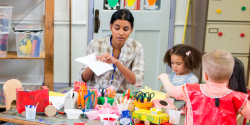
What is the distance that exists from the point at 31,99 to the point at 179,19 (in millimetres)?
2077

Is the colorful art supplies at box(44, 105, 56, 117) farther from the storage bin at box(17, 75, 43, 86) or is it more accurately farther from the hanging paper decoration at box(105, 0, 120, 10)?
the hanging paper decoration at box(105, 0, 120, 10)

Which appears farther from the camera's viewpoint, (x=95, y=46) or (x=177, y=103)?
(x=95, y=46)

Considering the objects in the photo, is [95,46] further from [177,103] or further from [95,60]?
[177,103]

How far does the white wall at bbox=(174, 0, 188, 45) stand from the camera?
101 inches

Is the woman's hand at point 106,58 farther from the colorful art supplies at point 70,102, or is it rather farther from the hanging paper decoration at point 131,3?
the hanging paper decoration at point 131,3

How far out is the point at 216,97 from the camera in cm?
83

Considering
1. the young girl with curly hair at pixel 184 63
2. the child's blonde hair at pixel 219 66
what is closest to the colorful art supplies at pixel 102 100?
the child's blonde hair at pixel 219 66

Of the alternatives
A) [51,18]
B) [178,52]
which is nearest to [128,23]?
[178,52]

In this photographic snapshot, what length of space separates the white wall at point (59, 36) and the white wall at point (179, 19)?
1123 millimetres

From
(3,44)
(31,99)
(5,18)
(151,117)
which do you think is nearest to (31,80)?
(3,44)

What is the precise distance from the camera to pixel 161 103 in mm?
1052

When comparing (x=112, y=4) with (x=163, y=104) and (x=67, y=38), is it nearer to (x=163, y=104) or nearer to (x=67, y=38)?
(x=67, y=38)

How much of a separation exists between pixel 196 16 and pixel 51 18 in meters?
1.52

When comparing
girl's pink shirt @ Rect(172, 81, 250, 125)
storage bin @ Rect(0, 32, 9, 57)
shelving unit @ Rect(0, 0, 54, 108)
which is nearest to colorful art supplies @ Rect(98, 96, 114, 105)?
girl's pink shirt @ Rect(172, 81, 250, 125)
